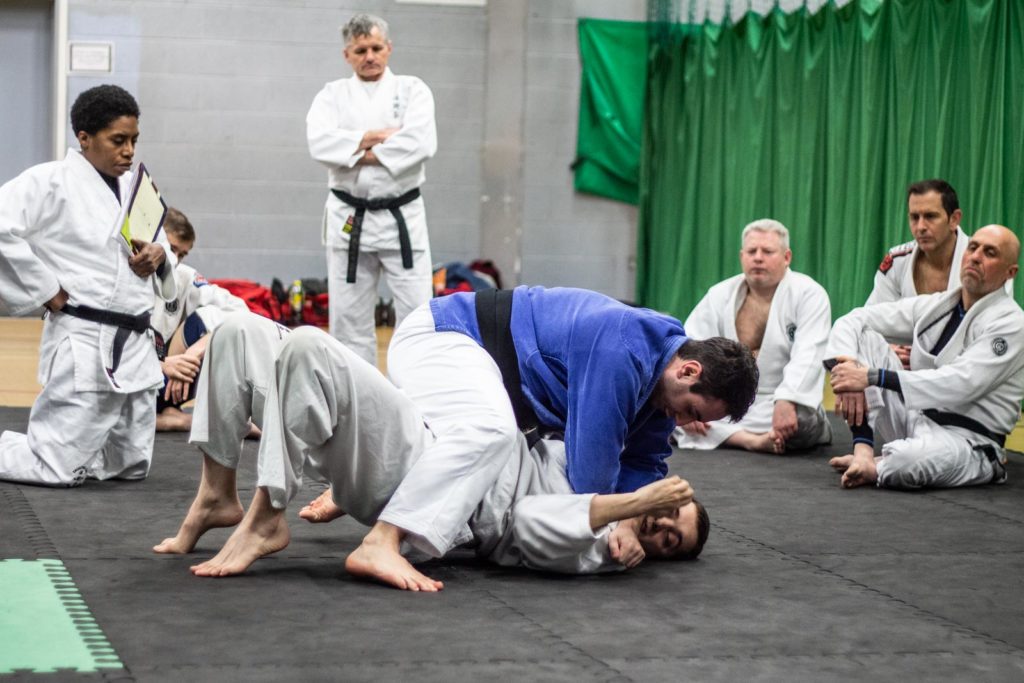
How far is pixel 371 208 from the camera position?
604 centimetres

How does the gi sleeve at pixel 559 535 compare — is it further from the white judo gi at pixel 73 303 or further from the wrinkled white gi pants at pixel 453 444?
the white judo gi at pixel 73 303

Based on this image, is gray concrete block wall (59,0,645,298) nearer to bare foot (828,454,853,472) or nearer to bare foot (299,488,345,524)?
bare foot (828,454,853,472)

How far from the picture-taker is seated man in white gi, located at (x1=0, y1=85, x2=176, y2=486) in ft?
A: 12.4

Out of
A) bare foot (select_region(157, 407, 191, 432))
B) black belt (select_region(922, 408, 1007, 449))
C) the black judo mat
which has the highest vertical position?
black belt (select_region(922, 408, 1007, 449))

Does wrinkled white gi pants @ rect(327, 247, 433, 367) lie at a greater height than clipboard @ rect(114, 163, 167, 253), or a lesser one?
lesser

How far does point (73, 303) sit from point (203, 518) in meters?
1.18

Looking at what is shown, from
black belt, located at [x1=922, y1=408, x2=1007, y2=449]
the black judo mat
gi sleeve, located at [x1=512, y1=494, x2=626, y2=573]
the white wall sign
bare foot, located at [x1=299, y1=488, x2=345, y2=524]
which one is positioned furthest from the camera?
the white wall sign

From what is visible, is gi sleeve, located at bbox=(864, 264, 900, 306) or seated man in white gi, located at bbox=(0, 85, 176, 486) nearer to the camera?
seated man in white gi, located at bbox=(0, 85, 176, 486)

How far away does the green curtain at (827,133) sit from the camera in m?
6.04

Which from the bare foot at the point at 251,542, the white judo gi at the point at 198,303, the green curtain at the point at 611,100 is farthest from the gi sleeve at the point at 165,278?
the green curtain at the point at 611,100

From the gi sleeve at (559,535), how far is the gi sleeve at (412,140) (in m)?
3.35

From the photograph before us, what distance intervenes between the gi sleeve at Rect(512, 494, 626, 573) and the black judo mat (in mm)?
46

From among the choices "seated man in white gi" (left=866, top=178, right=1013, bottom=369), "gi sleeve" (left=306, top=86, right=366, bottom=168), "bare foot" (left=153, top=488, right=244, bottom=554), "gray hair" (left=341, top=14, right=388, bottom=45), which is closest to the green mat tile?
"bare foot" (left=153, top=488, right=244, bottom=554)

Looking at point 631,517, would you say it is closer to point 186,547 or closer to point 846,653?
point 846,653
